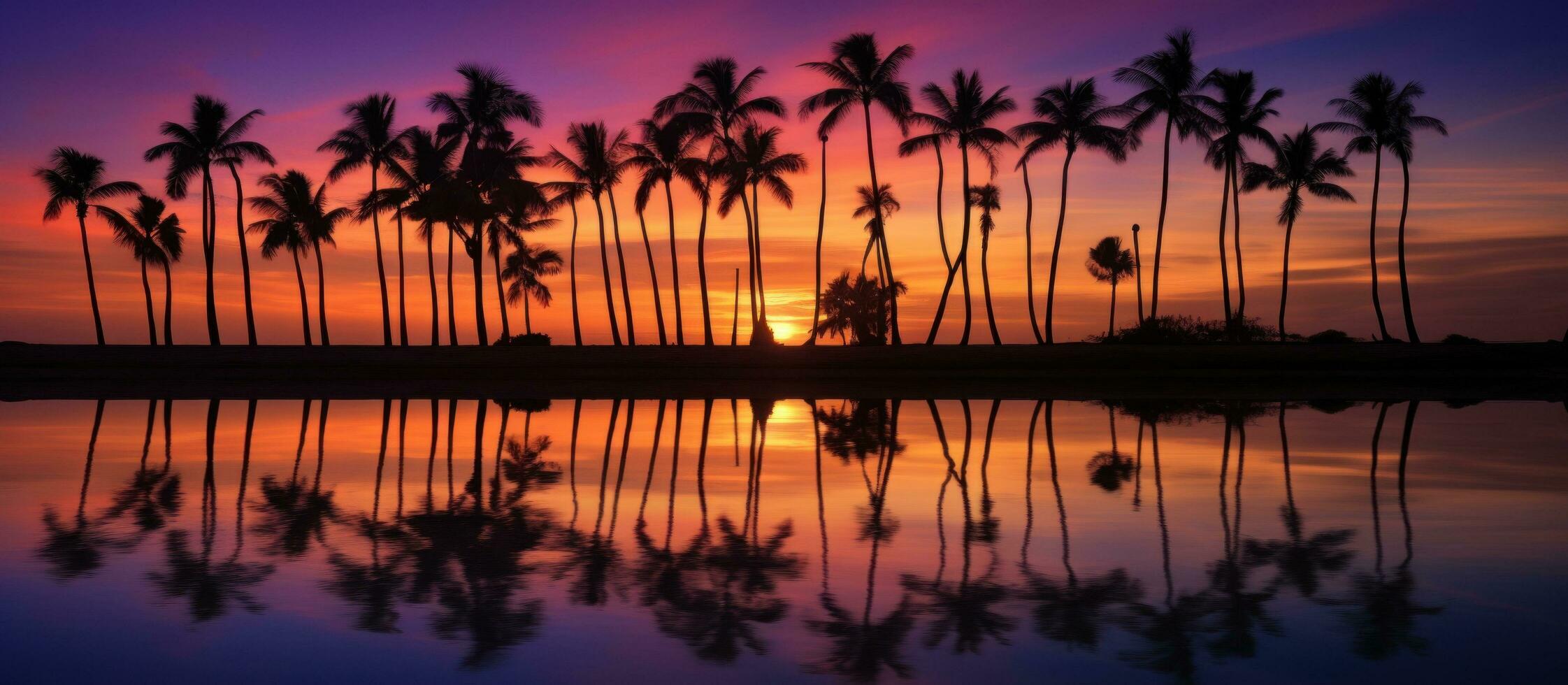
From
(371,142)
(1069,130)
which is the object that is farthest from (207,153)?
(1069,130)

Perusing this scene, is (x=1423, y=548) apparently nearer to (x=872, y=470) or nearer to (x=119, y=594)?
(x=872, y=470)

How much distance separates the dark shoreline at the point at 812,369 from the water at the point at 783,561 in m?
16.0

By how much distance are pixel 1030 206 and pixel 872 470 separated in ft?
138

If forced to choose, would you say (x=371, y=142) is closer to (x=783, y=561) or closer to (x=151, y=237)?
(x=151, y=237)

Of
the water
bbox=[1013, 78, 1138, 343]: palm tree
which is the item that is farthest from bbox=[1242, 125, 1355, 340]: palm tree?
the water

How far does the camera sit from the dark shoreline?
98.6 feet

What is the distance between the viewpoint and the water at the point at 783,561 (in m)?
4.98

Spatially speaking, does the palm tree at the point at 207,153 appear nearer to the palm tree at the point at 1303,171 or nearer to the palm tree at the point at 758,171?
the palm tree at the point at 758,171

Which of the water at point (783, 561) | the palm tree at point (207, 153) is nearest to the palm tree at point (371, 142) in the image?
the palm tree at point (207, 153)

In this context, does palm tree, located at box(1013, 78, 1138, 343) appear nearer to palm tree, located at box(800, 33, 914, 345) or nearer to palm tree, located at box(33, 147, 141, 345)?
palm tree, located at box(800, 33, 914, 345)

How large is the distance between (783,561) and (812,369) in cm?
3094

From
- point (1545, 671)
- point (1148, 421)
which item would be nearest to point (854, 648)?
point (1545, 671)

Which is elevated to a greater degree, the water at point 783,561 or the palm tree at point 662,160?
the palm tree at point 662,160

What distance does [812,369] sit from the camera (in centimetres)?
3794
